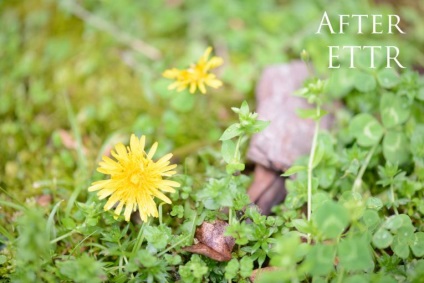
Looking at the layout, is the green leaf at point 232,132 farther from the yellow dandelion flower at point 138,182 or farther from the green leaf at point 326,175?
the green leaf at point 326,175

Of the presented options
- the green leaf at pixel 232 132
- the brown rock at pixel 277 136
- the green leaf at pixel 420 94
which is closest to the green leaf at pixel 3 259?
the green leaf at pixel 232 132

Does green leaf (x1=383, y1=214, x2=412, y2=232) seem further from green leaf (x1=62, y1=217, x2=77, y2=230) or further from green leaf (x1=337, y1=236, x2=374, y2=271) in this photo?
green leaf (x1=62, y1=217, x2=77, y2=230)

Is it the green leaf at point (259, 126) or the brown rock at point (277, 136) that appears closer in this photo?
the green leaf at point (259, 126)

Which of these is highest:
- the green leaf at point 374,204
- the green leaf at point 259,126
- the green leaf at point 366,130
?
the green leaf at point 259,126

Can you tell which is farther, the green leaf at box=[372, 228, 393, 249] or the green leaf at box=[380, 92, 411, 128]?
the green leaf at box=[380, 92, 411, 128]

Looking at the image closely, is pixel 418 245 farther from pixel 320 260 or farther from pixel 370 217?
pixel 320 260

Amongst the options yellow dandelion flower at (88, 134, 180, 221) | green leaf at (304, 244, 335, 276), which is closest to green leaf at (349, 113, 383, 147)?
green leaf at (304, 244, 335, 276)

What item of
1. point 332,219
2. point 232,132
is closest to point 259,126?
point 232,132
